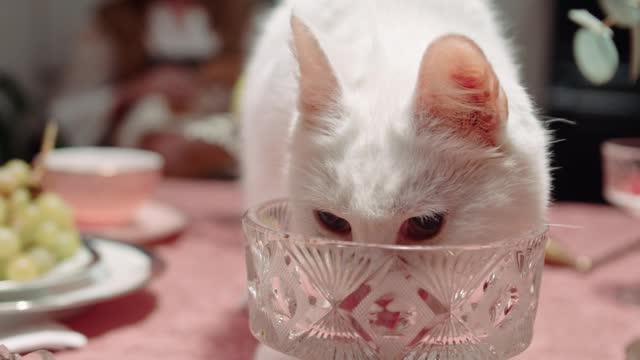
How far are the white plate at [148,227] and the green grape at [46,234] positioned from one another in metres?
0.27

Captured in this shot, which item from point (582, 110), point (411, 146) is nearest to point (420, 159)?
point (411, 146)

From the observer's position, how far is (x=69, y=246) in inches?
33.4

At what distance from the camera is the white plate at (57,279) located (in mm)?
776

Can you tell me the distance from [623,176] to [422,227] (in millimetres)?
562

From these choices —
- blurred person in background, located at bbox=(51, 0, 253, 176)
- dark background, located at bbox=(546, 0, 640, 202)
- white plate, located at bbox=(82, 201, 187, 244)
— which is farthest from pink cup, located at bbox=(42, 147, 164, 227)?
dark background, located at bbox=(546, 0, 640, 202)

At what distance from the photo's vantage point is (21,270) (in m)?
0.80

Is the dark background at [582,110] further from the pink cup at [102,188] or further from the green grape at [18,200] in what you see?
the green grape at [18,200]

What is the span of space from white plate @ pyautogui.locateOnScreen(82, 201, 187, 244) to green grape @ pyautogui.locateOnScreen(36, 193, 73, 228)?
0.77ft

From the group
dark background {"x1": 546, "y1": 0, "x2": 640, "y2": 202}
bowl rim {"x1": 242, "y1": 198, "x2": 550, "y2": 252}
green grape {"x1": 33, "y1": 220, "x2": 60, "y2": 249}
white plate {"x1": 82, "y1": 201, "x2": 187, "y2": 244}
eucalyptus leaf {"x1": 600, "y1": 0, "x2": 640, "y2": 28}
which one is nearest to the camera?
bowl rim {"x1": 242, "y1": 198, "x2": 550, "y2": 252}

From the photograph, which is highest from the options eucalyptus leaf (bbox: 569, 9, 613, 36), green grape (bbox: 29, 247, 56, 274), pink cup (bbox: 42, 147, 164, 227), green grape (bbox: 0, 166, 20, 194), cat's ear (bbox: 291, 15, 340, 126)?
eucalyptus leaf (bbox: 569, 9, 613, 36)

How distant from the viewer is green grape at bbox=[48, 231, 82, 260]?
84cm

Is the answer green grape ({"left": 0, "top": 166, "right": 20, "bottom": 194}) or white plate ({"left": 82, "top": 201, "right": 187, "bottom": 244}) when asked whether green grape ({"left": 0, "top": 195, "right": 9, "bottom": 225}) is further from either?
white plate ({"left": 82, "top": 201, "right": 187, "bottom": 244})

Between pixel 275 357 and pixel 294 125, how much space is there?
0.21 meters

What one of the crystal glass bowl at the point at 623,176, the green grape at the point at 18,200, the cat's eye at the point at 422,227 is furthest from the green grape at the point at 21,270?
the crystal glass bowl at the point at 623,176
